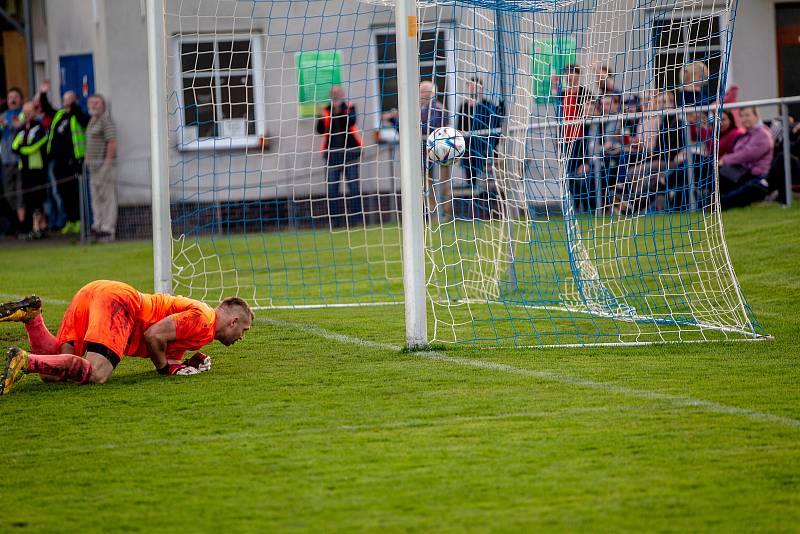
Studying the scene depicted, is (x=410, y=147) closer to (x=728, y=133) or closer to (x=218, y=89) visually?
(x=218, y=89)

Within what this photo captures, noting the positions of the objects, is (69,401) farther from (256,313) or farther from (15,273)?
(15,273)

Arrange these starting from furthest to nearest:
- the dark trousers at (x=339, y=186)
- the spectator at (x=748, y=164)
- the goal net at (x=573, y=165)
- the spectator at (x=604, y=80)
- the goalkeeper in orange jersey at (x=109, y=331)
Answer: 1. the dark trousers at (x=339, y=186)
2. the spectator at (x=748, y=164)
3. the spectator at (x=604, y=80)
4. the goal net at (x=573, y=165)
5. the goalkeeper in orange jersey at (x=109, y=331)

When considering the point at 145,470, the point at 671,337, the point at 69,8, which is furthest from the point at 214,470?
the point at 69,8

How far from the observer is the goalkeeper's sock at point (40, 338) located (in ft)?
20.2

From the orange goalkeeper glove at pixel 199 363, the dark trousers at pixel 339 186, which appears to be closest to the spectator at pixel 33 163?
the dark trousers at pixel 339 186

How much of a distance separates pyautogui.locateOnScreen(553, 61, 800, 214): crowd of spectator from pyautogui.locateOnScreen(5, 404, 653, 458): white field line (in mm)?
3023

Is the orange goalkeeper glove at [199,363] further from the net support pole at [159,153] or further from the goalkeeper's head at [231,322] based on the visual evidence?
the net support pole at [159,153]

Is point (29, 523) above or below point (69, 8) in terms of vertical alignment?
below

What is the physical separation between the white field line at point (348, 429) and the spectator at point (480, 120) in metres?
3.65

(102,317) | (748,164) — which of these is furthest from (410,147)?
(748,164)

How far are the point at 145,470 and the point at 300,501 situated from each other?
2.71 ft

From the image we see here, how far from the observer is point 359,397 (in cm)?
572

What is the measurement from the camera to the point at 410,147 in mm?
6871

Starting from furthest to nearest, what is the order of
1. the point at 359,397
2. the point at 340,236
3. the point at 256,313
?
1. the point at 340,236
2. the point at 256,313
3. the point at 359,397
